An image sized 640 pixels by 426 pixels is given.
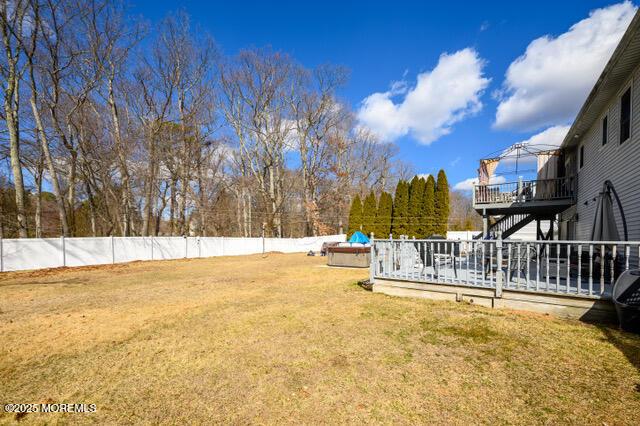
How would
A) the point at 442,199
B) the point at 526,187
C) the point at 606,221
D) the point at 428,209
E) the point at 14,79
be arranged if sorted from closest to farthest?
the point at 606,221 < the point at 526,187 < the point at 14,79 < the point at 442,199 < the point at 428,209

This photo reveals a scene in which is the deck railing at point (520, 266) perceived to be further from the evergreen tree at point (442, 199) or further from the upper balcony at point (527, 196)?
the evergreen tree at point (442, 199)

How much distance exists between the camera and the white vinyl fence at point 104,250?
11.2 metres

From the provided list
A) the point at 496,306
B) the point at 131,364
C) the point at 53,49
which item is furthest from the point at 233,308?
the point at 53,49

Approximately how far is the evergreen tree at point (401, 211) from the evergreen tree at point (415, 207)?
36 cm

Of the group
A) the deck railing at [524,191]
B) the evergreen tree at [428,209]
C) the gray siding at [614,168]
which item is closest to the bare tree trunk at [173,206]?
the evergreen tree at [428,209]

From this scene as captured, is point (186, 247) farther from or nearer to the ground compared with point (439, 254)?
nearer to the ground

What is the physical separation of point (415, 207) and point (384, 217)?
327 cm

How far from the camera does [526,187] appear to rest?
444 inches

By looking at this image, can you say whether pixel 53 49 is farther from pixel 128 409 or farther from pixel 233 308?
pixel 128 409

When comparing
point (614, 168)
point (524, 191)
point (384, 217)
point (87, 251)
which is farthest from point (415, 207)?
point (87, 251)

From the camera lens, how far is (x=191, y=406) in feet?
8.50

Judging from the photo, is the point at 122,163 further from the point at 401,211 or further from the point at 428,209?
the point at 428,209

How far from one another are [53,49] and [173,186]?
33.4 ft

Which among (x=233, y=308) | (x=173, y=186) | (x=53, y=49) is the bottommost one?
(x=233, y=308)
